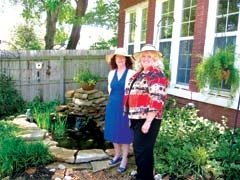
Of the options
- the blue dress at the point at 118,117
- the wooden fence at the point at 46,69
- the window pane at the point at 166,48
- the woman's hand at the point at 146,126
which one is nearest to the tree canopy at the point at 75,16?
the wooden fence at the point at 46,69

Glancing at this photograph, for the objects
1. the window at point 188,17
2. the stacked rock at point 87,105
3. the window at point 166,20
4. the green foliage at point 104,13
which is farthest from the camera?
the green foliage at point 104,13

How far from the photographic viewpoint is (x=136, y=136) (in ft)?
10.1

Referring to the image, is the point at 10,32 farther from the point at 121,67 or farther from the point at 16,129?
the point at 121,67

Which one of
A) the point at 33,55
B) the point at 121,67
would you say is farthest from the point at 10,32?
the point at 121,67

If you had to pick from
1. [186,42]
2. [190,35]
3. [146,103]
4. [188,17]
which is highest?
[188,17]

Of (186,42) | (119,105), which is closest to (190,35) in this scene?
(186,42)

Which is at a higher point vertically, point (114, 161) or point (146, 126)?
point (146, 126)

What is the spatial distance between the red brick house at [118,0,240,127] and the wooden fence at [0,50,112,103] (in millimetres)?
2062

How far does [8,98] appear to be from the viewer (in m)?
8.05

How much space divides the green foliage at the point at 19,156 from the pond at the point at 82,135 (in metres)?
1.03

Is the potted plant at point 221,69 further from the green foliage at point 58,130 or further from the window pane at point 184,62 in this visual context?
the green foliage at point 58,130

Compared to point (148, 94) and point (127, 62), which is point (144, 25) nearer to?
point (127, 62)

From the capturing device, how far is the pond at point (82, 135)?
5.09 metres

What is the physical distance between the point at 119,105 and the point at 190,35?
2781 mm
